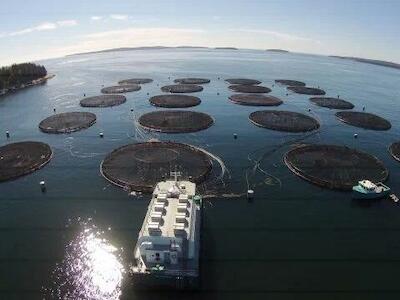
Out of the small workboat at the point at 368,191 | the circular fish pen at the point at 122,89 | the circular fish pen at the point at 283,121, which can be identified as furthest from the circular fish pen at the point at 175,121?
the small workboat at the point at 368,191

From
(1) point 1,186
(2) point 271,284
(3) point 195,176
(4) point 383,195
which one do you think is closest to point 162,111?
(3) point 195,176

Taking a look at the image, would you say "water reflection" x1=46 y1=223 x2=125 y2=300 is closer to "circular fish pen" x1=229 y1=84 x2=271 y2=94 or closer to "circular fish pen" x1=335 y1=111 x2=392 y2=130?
"circular fish pen" x1=335 y1=111 x2=392 y2=130

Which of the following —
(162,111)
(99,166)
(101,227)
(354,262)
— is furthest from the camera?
(162,111)

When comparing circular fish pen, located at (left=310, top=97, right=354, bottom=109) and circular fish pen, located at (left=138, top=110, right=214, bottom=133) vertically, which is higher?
circular fish pen, located at (left=138, top=110, right=214, bottom=133)

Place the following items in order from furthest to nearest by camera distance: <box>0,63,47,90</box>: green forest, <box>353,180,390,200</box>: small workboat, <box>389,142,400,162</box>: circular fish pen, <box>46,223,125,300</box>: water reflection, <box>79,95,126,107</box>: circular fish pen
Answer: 1. <box>0,63,47,90</box>: green forest
2. <box>79,95,126,107</box>: circular fish pen
3. <box>389,142,400,162</box>: circular fish pen
4. <box>353,180,390,200</box>: small workboat
5. <box>46,223,125,300</box>: water reflection

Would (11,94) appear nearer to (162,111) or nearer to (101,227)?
(162,111)

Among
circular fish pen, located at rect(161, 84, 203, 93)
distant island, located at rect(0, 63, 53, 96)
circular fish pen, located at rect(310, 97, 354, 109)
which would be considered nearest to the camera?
circular fish pen, located at rect(310, 97, 354, 109)

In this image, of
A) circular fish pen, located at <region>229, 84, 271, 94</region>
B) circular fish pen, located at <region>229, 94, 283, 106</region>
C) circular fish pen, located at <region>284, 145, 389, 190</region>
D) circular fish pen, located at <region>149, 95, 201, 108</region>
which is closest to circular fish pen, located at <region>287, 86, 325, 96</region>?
circular fish pen, located at <region>229, 84, 271, 94</region>
